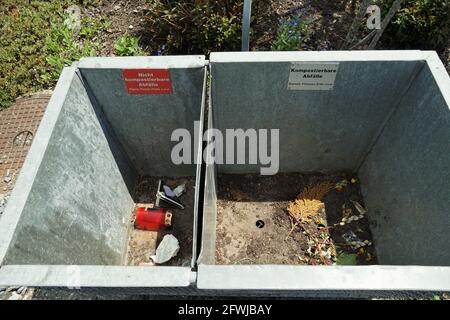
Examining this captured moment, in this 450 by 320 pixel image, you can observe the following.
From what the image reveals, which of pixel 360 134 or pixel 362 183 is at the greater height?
pixel 360 134

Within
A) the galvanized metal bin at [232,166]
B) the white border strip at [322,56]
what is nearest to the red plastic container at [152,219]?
the galvanized metal bin at [232,166]

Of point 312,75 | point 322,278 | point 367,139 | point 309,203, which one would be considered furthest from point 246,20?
point 322,278

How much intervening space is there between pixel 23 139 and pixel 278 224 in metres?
3.13

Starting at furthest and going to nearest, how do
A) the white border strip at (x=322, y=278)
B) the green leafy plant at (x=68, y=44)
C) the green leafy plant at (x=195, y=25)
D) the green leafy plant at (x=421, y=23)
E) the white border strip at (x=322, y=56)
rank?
the green leafy plant at (x=68, y=44)
the green leafy plant at (x=195, y=25)
the green leafy plant at (x=421, y=23)
the white border strip at (x=322, y=56)
the white border strip at (x=322, y=278)

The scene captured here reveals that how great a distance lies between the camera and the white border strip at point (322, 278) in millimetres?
1784

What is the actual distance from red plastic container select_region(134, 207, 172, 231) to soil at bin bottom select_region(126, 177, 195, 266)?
5 cm

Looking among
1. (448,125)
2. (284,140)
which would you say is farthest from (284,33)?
(448,125)

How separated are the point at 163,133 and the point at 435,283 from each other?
2346 mm

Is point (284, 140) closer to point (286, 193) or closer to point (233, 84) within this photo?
point (286, 193)

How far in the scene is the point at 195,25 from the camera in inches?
161

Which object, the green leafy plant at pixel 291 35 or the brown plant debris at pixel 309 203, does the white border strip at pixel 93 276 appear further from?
the green leafy plant at pixel 291 35

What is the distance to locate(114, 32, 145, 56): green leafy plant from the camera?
4.23 metres

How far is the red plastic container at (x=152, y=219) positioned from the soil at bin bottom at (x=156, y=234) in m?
0.05

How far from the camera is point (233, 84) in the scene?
8.91 ft
